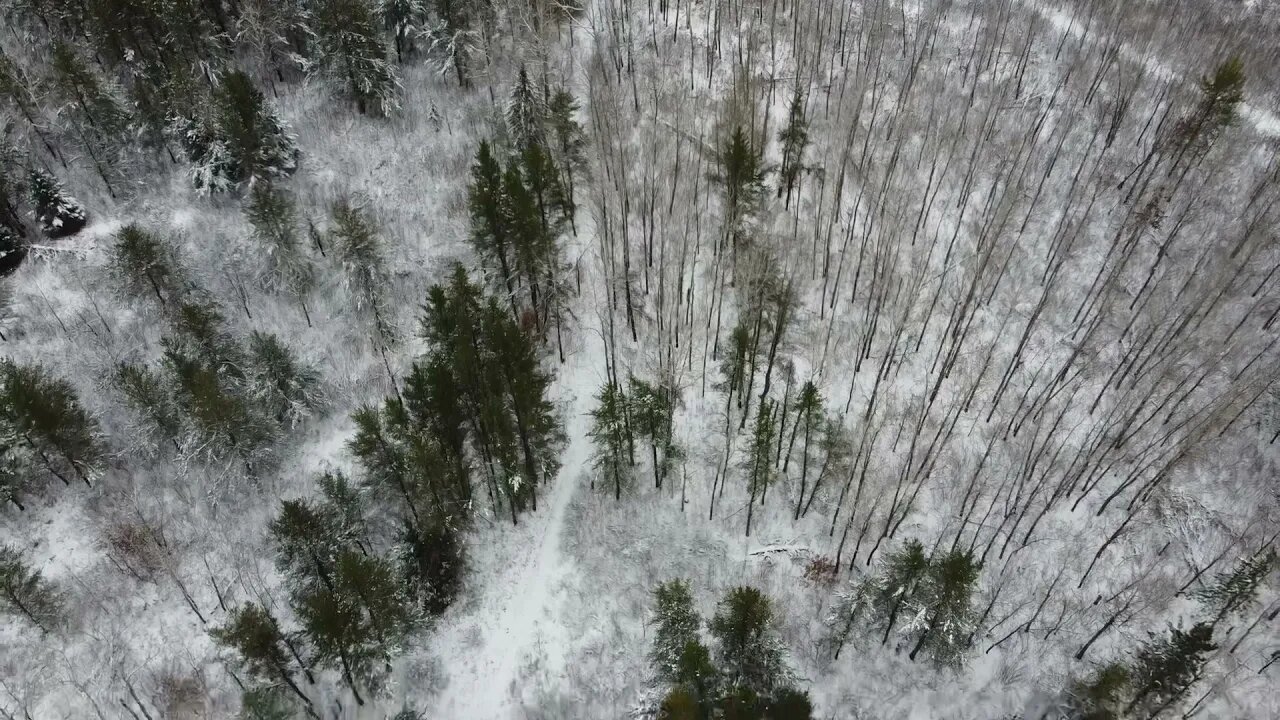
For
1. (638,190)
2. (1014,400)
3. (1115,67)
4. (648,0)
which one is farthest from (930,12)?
(1014,400)

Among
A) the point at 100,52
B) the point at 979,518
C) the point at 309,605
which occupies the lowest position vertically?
the point at 979,518

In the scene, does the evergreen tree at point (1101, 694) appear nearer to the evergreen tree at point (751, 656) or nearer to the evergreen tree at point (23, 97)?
the evergreen tree at point (751, 656)

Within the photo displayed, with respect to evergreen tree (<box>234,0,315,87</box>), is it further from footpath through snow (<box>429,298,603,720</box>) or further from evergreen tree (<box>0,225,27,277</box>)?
footpath through snow (<box>429,298,603,720</box>)

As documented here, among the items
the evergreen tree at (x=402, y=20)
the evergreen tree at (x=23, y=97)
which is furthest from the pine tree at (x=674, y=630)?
the evergreen tree at (x=23, y=97)

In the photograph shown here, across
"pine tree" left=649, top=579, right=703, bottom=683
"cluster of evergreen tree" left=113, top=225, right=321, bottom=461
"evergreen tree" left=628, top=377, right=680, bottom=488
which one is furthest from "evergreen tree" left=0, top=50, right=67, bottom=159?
"pine tree" left=649, top=579, right=703, bottom=683

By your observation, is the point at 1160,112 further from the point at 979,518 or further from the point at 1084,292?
the point at 979,518
